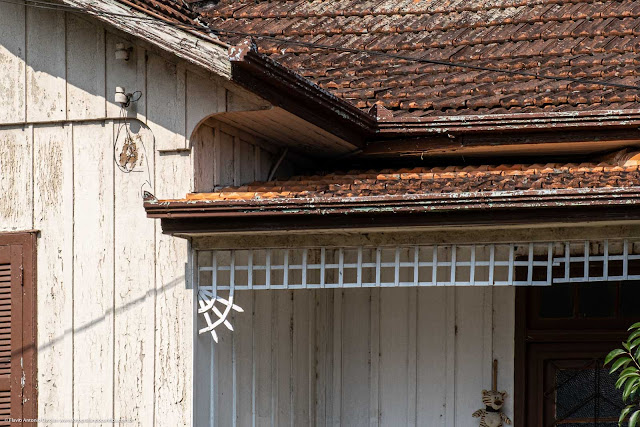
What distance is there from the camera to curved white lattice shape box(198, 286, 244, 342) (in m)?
6.89

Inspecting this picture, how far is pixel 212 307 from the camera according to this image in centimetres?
702

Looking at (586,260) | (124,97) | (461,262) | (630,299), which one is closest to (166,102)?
(124,97)

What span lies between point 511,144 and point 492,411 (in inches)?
68.9

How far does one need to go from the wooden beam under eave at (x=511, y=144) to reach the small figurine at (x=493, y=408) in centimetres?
141

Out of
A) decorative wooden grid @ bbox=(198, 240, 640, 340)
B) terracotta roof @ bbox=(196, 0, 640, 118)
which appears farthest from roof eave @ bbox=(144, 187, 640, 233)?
terracotta roof @ bbox=(196, 0, 640, 118)

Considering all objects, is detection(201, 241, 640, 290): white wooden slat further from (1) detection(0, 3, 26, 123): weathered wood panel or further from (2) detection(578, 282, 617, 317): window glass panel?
(1) detection(0, 3, 26, 123): weathered wood panel

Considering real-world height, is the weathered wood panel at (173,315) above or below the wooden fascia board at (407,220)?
below

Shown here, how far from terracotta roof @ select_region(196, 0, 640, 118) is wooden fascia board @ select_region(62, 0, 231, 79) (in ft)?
4.13

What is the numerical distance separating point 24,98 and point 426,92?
2.67 meters

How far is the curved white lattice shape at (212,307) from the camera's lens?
6887 mm

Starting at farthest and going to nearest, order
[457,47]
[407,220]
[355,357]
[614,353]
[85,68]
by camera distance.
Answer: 1. [457,47]
2. [355,357]
3. [85,68]
4. [407,220]
5. [614,353]

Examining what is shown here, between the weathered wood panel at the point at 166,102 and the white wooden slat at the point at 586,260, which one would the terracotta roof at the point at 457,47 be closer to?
the weathered wood panel at the point at 166,102

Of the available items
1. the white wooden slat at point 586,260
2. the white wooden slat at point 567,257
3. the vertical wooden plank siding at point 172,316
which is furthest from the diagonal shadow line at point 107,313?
the white wooden slat at point 586,260

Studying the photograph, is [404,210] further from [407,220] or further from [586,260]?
[586,260]
